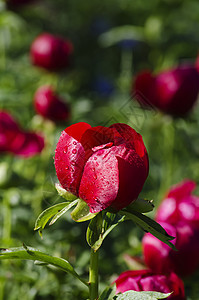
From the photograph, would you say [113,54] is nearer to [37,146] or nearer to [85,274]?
[37,146]

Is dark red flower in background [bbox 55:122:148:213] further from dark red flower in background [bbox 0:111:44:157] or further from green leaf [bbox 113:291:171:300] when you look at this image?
dark red flower in background [bbox 0:111:44:157]

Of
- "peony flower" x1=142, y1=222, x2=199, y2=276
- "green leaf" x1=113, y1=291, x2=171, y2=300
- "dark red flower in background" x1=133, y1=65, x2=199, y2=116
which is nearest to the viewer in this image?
"green leaf" x1=113, y1=291, x2=171, y2=300

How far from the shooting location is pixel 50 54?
135cm

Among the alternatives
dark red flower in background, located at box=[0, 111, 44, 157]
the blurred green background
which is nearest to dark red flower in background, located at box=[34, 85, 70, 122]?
the blurred green background

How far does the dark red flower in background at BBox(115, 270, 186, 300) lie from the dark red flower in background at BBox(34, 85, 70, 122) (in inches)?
24.5

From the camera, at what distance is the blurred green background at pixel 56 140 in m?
0.68

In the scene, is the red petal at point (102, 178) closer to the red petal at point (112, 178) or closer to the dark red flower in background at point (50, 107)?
the red petal at point (112, 178)

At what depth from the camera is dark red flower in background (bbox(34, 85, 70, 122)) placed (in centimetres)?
105

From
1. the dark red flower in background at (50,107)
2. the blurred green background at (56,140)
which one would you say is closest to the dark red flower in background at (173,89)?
the blurred green background at (56,140)

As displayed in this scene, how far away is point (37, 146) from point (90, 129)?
555mm

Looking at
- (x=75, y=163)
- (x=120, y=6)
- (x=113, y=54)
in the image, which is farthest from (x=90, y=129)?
(x=120, y=6)

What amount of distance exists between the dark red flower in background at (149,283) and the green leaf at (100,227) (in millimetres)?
107

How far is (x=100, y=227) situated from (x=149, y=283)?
0.11 metres

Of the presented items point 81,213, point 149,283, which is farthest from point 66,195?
point 149,283
